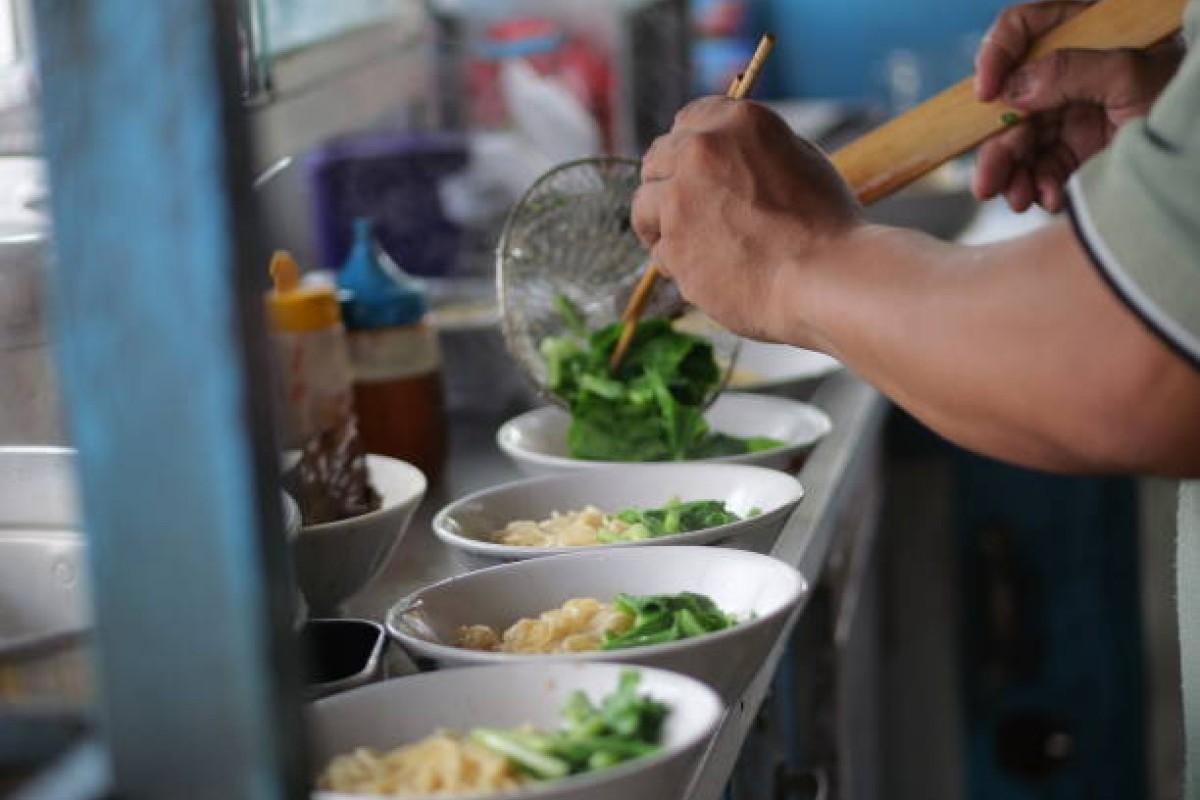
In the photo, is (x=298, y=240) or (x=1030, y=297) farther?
(x=298, y=240)

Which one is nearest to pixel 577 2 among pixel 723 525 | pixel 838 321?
pixel 723 525

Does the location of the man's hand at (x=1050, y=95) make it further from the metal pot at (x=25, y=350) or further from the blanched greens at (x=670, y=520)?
the metal pot at (x=25, y=350)

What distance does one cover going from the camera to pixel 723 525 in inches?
68.5

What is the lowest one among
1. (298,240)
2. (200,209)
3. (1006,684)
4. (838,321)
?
(1006,684)

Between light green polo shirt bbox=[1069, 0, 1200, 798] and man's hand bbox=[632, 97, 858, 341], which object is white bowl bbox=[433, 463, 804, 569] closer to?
man's hand bbox=[632, 97, 858, 341]

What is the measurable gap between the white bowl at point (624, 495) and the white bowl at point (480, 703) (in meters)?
0.43

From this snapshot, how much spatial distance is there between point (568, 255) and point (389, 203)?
118cm

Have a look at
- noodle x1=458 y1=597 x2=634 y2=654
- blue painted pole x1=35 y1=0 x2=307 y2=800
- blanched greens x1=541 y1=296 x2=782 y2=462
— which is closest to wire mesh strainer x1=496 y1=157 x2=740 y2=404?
blanched greens x1=541 y1=296 x2=782 y2=462

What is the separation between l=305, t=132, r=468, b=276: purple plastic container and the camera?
3203mm

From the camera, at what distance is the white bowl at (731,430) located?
2.07 meters

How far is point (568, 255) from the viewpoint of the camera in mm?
2182

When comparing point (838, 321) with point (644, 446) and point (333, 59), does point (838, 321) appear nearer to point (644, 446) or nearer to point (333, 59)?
point (644, 446)

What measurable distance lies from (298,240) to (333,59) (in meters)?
0.37

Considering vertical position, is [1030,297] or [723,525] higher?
[1030,297]
